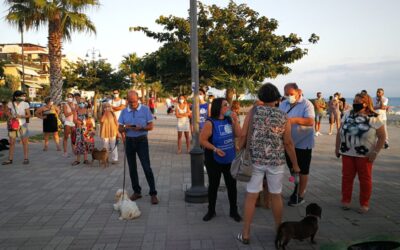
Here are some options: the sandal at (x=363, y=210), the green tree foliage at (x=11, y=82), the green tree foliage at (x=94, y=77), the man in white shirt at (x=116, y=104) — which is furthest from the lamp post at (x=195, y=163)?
the green tree foliage at (x=11, y=82)

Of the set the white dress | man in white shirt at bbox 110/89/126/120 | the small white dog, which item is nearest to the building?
man in white shirt at bbox 110/89/126/120

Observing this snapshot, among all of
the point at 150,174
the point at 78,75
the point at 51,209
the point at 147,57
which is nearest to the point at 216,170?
the point at 150,174

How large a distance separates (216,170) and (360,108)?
2.22 meters

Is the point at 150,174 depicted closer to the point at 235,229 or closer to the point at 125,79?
the point at 235,229

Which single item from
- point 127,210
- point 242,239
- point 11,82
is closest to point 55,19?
point 127,210

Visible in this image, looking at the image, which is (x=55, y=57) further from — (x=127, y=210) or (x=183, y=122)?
(x=127, y=210)

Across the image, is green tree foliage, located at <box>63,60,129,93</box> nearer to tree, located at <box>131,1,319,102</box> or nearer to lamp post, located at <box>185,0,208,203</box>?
tree, located at <box>131,1,319,102</box>

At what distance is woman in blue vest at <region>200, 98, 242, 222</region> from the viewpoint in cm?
481

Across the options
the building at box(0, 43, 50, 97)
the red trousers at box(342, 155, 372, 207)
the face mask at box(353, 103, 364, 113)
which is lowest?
the red trousers at box(342, 155, 372, 207)

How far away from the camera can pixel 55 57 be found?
18.6 metres

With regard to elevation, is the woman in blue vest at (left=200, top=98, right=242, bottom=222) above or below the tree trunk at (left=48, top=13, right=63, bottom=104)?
below

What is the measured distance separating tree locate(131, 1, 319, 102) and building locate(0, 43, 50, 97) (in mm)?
31572

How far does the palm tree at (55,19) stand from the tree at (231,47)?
4.43m

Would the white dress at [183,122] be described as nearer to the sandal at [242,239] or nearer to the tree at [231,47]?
the tree at [231,47]
